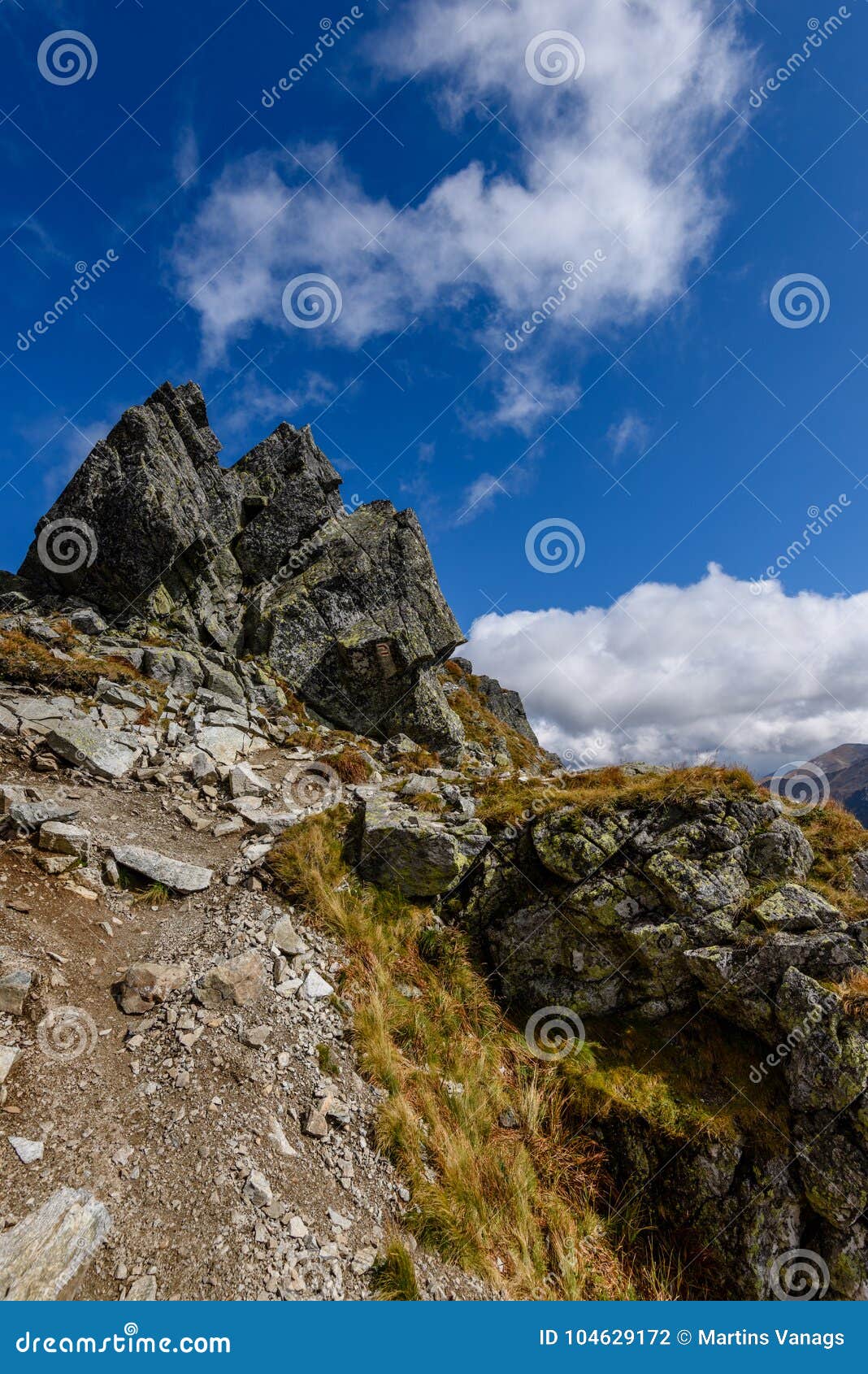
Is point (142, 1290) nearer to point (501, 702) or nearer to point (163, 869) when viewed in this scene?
point (163, 869)

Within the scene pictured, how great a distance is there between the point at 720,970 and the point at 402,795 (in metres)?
8.29

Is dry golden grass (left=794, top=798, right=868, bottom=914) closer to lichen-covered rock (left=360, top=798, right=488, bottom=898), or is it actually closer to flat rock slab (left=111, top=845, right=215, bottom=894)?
lichen-covered rock (left=360, top=798, right=488, bottom=898)

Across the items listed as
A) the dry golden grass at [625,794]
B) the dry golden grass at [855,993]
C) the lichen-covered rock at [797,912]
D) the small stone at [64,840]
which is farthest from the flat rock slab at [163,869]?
the dry golden grass at [855,993]

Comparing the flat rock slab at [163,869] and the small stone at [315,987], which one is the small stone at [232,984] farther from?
the flat rock slab at [163,869]

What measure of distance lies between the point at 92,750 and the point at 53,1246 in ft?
32.3

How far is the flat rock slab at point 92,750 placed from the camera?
12188 mm

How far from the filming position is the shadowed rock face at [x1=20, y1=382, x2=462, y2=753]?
77.9 feet

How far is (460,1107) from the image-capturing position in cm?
796

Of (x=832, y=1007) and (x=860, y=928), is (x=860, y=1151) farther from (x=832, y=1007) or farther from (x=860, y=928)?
(x=860, y=928)

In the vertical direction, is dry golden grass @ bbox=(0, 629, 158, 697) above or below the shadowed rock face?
below

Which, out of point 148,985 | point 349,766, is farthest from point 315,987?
point 349,766

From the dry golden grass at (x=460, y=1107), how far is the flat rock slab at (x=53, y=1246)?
11.1 ft

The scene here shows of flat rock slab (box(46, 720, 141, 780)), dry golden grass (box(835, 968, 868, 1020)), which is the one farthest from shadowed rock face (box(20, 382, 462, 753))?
dry golden grass (box(835, 968, 868, 1020))

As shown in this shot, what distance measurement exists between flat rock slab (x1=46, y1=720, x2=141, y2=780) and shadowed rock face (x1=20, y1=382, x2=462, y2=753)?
10.1 metres
